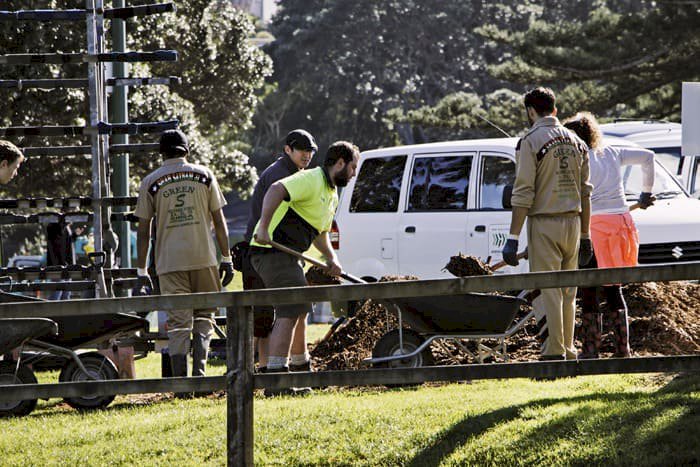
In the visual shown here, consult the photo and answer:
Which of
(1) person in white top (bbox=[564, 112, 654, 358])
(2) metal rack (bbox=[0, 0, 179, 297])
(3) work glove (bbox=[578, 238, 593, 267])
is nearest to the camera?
(3) work glove (bbox=[578, 238, 593, 267])

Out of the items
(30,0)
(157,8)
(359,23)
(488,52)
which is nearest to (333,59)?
(359,23)

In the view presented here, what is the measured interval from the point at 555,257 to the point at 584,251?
0.34 m

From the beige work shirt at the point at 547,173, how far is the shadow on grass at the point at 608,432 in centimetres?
125

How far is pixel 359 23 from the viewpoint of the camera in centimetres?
6059

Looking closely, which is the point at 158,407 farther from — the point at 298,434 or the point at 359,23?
the point at 359,23

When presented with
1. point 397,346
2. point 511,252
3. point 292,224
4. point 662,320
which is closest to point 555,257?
point 511,252

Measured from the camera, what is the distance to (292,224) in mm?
8156

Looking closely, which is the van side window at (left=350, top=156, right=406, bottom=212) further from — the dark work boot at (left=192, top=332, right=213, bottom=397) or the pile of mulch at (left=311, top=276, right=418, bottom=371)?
the dark work boot at (left=192, top=332, right=213, bottom=397)

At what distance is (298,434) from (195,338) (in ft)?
6.55

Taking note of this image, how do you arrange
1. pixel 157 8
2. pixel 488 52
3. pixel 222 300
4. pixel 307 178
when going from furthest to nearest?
pixel 488 52, pixel 157 8, pixel 307 178, pixel 222 300

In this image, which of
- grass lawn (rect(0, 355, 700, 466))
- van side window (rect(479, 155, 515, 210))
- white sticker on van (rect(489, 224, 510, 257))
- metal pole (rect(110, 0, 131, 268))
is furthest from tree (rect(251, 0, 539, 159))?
grass lawn (rect(0, 355, 700, 466))

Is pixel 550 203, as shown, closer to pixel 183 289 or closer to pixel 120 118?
pixel 183 289

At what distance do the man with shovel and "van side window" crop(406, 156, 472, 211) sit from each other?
375cm

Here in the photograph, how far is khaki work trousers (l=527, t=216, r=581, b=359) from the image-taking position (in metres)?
7.53
